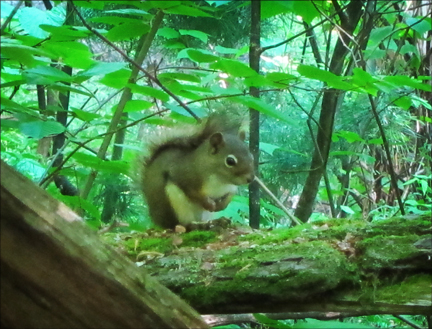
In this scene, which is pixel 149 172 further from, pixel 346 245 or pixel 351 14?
pixel 351 14

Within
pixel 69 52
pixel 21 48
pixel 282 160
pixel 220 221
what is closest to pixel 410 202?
pixel 282 160

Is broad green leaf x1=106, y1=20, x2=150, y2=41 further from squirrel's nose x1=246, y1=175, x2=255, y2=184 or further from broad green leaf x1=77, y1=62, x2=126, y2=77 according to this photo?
squirrel's nose x1=246, y1=175, x2=255, y2=184

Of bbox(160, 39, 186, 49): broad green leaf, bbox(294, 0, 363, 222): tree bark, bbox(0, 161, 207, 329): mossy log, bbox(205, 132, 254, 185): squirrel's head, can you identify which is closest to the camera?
bbox(0, 161, 207, 329): mossy log

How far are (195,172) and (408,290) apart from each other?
Result: 3.21ft

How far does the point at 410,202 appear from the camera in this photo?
2367 mm

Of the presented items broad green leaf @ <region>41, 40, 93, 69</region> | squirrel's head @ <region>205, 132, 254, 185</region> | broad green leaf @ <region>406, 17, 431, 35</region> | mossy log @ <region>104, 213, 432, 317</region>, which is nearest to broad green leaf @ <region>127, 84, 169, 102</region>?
broad green leaf @ <region>41, 40, 93, 69</region>

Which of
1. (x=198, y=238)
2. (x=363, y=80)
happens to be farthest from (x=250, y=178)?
(x=363, y=80)

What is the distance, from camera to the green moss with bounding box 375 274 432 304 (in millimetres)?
909

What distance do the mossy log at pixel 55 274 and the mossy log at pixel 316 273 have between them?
279 mm

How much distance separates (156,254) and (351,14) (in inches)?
49.7

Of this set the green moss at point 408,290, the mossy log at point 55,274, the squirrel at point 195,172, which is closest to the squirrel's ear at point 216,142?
the squirrel at point 195,172

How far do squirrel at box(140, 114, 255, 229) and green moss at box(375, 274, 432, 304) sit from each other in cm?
82

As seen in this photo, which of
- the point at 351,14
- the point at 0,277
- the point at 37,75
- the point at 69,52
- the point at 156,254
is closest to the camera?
the point at 0,277

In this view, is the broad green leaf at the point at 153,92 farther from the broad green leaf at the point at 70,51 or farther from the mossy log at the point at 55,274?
the mossy log at the point at 55,274
